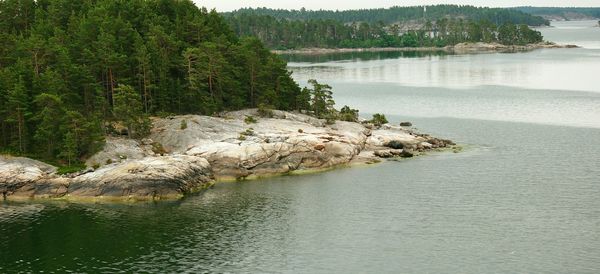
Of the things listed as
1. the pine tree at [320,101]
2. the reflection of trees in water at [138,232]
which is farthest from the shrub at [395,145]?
the reflection of trees in water at [138,232]

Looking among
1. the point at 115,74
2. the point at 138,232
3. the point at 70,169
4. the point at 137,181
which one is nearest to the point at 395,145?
the point at 137,181

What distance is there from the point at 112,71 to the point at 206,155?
2674 cm

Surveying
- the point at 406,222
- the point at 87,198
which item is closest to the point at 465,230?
the point at 406,222

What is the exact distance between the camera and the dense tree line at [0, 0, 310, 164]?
9925 cm

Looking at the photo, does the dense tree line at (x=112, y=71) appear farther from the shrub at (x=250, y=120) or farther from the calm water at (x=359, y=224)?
the calm water at (x=359, y=224)

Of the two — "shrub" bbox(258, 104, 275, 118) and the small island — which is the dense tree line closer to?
the small island

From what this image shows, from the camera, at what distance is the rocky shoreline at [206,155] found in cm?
9162

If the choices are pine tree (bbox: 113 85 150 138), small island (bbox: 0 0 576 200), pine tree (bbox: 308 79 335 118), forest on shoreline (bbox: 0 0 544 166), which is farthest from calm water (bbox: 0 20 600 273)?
pine tree (bbox: 308 79 335 118)

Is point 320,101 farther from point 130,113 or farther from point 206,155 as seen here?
point 130,113

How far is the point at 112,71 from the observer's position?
11462cm

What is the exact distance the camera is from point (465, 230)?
74812mm

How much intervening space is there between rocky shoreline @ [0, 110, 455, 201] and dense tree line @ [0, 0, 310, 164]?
15.1ft

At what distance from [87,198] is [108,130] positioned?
64.1ft

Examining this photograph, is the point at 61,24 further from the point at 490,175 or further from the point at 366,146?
the point at 490,175
